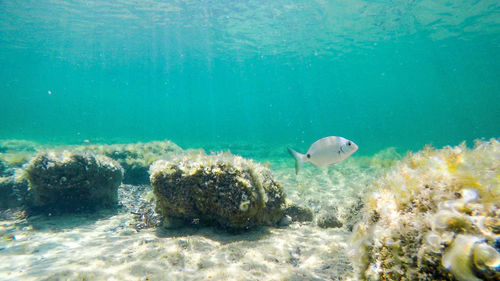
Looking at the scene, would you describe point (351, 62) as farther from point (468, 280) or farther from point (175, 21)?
point (468, 280)

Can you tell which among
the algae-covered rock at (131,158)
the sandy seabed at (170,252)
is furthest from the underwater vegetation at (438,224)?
the algae-covered rock at (131,158)

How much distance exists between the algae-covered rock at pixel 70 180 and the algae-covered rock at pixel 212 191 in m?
3.22

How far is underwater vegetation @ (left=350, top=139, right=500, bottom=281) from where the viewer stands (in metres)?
1.29

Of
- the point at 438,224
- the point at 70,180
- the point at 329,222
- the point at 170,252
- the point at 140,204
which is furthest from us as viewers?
the point at 140,204

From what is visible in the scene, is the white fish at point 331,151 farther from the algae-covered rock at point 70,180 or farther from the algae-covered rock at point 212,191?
the algae-covered rock at point 70,180

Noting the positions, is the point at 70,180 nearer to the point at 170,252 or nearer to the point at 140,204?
the point at 140,204

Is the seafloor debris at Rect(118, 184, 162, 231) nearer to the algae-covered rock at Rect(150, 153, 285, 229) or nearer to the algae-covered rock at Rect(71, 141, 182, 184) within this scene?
the algae-covered rock at Rect(71, 141, 182, 184)

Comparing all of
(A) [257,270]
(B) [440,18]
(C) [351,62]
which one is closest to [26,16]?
(A) [257,270]

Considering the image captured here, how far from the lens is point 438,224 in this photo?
1.49 m

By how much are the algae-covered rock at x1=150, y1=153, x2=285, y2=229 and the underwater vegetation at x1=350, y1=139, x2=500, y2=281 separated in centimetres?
214

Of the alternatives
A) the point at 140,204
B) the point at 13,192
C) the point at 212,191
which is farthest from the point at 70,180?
the point at 212,191

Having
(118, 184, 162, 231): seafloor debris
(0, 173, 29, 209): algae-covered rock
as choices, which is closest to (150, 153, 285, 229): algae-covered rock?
(118, 184, 162, 231): seafloor debris

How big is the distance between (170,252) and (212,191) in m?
1.17

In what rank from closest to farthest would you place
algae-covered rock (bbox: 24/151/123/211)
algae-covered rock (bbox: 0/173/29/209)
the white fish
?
the white fish < algae-covered rock (bbox: 24/151/123/211) < algae-covered rock (bbox: 0/173/29/209)
